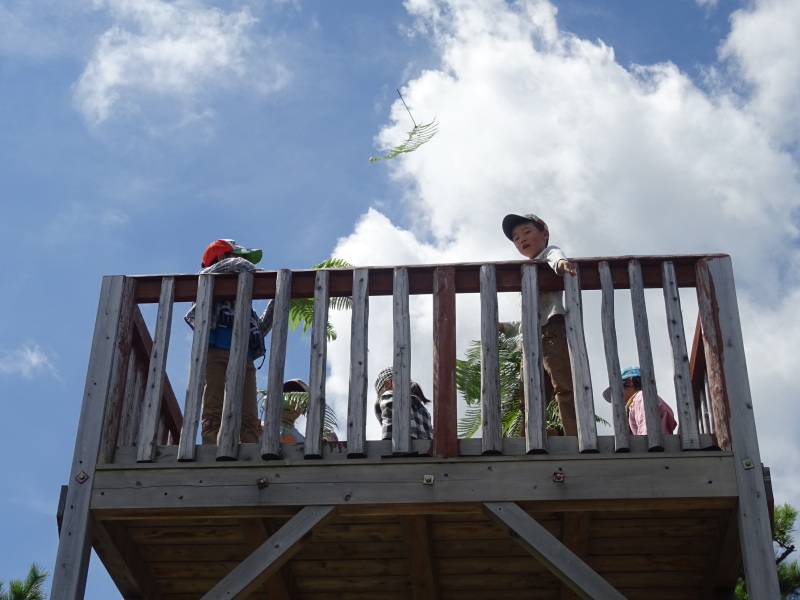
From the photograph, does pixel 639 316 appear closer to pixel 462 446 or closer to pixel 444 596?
pixel 462 446

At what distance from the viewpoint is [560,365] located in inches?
289

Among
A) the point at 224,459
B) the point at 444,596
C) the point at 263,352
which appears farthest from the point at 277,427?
the point at 444,596

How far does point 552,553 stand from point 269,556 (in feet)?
5.33

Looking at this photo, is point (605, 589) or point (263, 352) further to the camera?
point (263, 352)

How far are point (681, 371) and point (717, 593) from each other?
1871 millimetres

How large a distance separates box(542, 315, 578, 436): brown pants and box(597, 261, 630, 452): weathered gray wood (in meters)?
0.34

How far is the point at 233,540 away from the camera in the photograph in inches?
303

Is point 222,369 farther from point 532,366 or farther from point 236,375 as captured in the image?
point 532,366

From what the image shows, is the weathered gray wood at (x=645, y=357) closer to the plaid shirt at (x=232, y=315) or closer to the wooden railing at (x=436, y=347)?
the wooden railing at (x=436, y=347)

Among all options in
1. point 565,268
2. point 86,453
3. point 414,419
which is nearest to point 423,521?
point 414,419

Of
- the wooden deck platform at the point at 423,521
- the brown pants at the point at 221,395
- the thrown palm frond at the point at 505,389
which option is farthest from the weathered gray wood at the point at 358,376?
the thrown palm frond at the point at 505,389

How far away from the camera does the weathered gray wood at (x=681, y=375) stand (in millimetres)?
6645

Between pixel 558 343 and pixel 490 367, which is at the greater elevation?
pixel 558 343

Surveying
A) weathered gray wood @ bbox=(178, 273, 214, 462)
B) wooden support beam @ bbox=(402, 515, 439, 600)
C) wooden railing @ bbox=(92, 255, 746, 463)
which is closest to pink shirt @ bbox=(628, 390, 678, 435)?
wooden railing @ bbox=(92, 255, 746, 463)
